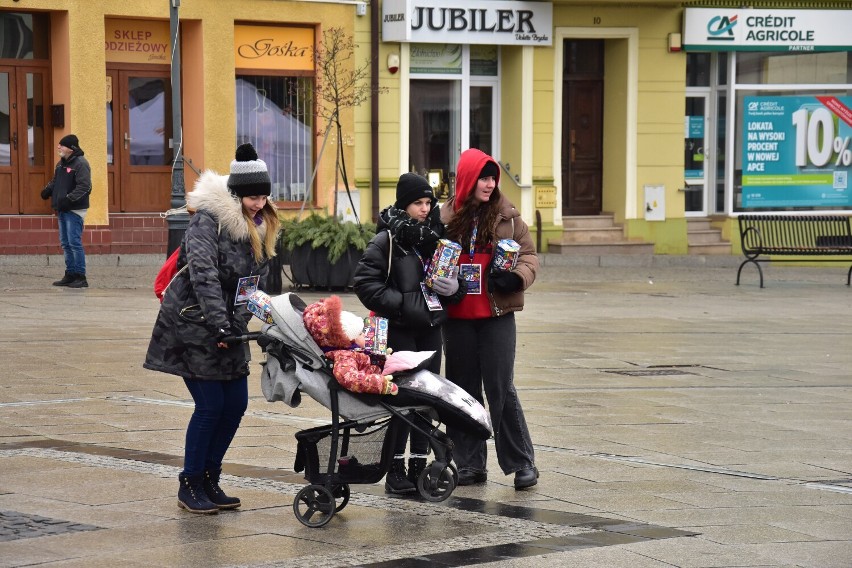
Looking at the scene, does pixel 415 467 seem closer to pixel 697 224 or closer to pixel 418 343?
pixel 418 343

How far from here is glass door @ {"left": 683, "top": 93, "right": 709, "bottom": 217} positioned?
27.2 meters

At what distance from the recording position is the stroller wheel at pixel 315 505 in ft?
22.2

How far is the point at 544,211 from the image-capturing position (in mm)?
26078

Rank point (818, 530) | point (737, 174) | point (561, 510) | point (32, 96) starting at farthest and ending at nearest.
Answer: point (737, 174), point (32, 96), point (561, 510), point (818, 530)

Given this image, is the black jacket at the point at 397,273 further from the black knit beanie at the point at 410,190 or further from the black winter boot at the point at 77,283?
the black winter boot at the point at 77,283

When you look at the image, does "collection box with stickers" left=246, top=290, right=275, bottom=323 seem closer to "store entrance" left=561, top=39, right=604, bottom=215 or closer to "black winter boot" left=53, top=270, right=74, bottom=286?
"black winter boot" left=53, top=270, right=74, bottom=286

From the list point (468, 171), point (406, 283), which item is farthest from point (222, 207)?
point (468, 171)

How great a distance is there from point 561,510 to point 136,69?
17.8m

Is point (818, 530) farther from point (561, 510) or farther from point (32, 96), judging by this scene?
point (32, 96)

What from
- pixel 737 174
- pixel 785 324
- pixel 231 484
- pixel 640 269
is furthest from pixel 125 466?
pixel 737 174

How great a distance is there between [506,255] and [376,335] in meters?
1.08

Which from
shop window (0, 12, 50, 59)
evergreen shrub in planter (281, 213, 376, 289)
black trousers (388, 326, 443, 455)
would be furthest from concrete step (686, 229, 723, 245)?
black trousers (388, 326, 443, 455)

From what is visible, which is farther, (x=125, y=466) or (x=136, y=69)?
(x=136, y=69)

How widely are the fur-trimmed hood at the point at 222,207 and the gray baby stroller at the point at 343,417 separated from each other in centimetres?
39
